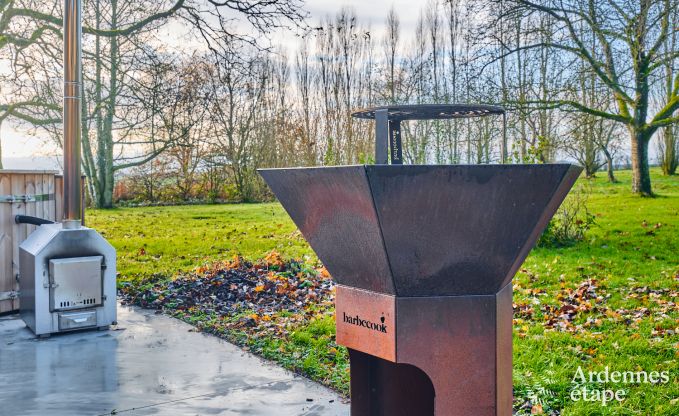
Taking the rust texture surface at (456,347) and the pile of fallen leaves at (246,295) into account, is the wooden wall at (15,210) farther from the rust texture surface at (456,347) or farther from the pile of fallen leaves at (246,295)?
the rust texture surface at (456,347)

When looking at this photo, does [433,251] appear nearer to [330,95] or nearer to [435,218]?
[435,218]

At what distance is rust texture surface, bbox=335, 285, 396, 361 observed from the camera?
91.3 inches

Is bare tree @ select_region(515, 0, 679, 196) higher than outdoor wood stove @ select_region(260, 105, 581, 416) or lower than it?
higher

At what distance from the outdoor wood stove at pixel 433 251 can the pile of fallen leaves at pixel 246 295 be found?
323cm

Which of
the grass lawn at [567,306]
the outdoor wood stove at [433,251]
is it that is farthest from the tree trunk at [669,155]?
the outdoor wood stove at [433,251]

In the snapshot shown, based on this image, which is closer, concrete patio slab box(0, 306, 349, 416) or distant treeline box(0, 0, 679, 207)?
concrete patio slab box(0, 306, 349, 416)

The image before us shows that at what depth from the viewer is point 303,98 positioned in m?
19.0

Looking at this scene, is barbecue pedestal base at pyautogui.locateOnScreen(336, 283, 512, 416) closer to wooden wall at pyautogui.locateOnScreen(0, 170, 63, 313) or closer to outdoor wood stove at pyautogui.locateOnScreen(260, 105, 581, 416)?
outdoor wood stove at pyautogui.locateOnScreen(260, 105, 581, 416)

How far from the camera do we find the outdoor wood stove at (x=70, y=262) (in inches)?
214

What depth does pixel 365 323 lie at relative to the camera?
244cm

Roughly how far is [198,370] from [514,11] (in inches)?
388

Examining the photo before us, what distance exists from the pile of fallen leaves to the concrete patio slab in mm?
570
